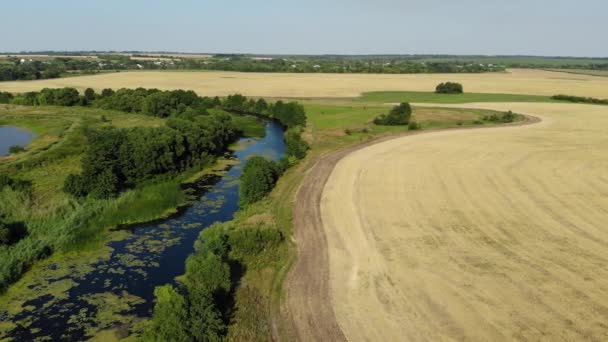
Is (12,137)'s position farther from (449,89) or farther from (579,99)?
(579,99)

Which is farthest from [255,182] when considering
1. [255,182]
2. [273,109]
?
[273,109]

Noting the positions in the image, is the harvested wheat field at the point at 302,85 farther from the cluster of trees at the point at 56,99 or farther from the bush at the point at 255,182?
the bush at the point at 255,182

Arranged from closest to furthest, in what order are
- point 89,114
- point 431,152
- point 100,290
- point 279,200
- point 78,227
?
point 100,290 → point 78,227 → point 279,200 → point 431,152 → point 89,114

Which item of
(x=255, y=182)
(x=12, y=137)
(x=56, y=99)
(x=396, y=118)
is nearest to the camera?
(x=255, y=182)

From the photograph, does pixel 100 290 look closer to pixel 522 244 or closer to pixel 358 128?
pixel 522 244

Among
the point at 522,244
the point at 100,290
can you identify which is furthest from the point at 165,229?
the point at 522,244

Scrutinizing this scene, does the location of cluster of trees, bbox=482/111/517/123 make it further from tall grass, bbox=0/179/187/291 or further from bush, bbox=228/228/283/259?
bush, bbox=228/228/283/259
